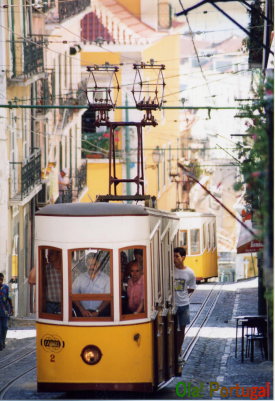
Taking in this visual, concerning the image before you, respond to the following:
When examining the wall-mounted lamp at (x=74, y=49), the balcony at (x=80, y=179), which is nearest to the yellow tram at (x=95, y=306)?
the balcony at (x=80, y=179)

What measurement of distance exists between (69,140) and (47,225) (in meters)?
33.5

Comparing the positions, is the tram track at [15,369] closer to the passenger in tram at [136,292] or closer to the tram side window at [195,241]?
the passenger in tram at [136,292]

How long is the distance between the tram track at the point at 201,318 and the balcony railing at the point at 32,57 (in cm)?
711

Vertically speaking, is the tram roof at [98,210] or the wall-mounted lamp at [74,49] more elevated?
the wall-mounted lamp at [74,49]

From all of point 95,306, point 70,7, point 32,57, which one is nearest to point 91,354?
point 95,306

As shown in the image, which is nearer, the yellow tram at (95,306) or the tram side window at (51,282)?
the yellow tram at (95,306)

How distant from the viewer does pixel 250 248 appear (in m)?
22.6

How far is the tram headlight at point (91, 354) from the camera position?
48.6 feet

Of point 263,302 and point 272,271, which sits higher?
point 272,271

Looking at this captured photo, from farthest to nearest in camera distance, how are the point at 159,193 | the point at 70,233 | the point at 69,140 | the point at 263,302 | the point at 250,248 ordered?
the point at 159,193 → the point at 69,140 → the point at 263,302 → the point at 250,248 → the point at 70,233

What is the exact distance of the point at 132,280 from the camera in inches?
591

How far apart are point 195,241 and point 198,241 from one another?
0.18m

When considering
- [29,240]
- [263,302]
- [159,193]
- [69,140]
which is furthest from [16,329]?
[159,193]

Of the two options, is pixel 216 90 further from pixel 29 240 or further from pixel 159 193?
pixel 29 240
